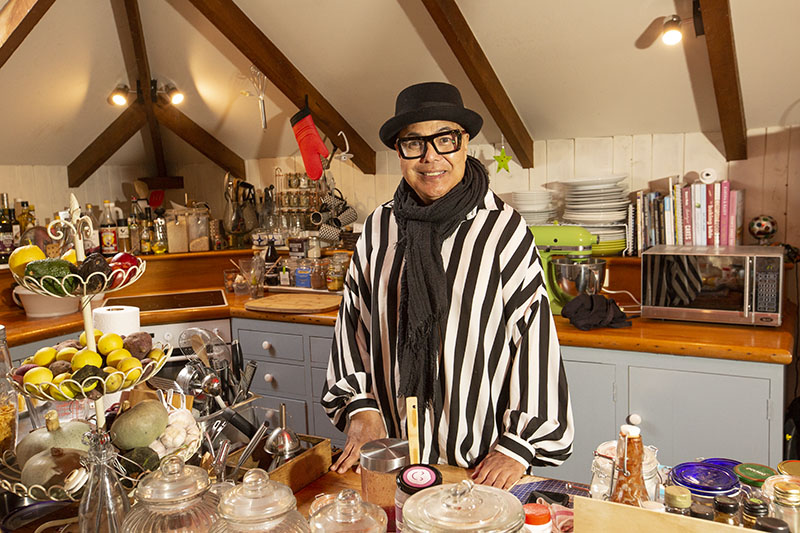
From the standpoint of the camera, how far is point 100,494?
978mm

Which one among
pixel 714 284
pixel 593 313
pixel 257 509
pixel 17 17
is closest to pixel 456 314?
pixel 257 509

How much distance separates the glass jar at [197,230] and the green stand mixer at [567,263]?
7.47ft

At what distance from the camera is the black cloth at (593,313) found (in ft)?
8.65

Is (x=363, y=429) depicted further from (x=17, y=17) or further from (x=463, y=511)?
(x=17, y=17)

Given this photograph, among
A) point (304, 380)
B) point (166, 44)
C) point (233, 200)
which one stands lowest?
point (304, 380)

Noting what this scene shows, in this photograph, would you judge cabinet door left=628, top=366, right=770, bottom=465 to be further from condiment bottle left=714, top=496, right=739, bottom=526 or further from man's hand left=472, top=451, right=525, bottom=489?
condiment bottle left=714, top=496, right=739, bottom=526

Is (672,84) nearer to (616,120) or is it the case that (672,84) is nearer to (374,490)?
(616,120)

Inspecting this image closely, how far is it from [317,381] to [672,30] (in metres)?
2.20

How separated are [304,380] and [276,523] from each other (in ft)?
8.46

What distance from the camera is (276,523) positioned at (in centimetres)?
79

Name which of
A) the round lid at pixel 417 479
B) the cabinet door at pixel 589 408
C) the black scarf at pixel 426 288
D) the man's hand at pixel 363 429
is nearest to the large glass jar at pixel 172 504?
the round lid at pixel 417 479

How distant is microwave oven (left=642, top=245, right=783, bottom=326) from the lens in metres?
2.50

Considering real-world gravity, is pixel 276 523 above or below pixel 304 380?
above

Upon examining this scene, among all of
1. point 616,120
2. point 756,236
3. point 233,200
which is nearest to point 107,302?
point 233,200
